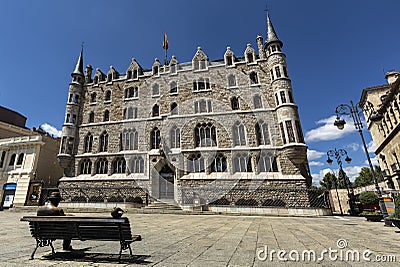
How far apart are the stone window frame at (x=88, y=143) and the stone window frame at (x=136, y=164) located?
238 inches

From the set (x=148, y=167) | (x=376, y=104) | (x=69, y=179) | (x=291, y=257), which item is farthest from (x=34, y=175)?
(x=376, y=104)

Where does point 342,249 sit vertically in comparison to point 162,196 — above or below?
below

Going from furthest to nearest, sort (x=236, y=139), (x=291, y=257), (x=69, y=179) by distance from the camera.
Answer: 1. (x=69, y=179)
2. (x=236, y=139)
3. (x=291, y=257)

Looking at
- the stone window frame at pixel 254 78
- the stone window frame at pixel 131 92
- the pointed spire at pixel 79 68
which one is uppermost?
the pointed spire at pixel 79 68

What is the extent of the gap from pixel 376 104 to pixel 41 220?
40595 mm

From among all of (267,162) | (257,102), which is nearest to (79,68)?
(257,102)

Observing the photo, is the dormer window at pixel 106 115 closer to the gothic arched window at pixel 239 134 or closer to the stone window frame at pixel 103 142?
the stone window frame at pixel 103 142

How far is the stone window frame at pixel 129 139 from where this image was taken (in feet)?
79.1

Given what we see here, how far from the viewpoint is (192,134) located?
22.4 meters

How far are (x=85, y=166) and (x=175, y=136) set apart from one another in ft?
37.8

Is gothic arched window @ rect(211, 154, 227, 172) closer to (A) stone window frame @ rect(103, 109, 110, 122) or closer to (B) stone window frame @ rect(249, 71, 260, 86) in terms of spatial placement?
(B) stone window frame @ rect(249, 71, 260, 86)

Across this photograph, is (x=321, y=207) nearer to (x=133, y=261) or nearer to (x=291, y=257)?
(x=291, y=257)

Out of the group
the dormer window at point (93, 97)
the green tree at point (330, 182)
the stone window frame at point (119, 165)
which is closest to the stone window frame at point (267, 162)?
the stone window frame at point (119, 165)

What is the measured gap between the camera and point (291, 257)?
4125 mm
